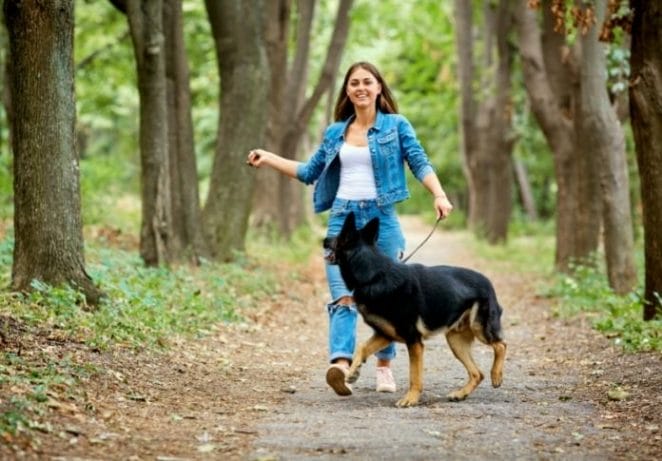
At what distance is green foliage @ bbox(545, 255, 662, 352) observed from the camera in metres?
9.98

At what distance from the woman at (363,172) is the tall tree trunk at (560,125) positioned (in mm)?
10550

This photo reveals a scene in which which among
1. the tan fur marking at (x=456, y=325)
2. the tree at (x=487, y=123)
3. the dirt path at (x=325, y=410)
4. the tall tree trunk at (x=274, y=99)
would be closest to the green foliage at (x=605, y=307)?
the dirt path at (x=325, y=410)

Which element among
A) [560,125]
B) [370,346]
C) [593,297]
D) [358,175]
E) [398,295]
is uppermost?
[560,125]

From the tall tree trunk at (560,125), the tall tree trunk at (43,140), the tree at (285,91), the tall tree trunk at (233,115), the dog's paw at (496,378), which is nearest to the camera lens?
the dog's paw at (496,378)

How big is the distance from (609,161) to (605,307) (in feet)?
7.44

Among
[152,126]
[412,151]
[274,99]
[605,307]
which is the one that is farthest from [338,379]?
[274,99]

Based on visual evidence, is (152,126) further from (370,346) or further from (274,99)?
(274,99)

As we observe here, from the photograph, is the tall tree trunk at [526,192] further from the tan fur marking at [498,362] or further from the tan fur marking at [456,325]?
the tan fur marking at [456,325]

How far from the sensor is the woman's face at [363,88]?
7.91 m

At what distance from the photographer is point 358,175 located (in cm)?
786

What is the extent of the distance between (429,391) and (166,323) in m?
3.15

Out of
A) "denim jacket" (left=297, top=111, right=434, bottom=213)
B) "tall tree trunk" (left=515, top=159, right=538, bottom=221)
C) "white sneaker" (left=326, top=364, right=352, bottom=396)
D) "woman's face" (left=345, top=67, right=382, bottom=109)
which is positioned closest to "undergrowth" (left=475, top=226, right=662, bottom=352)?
"denim jacket" (left=297, top=111, right=434, bottom=213)

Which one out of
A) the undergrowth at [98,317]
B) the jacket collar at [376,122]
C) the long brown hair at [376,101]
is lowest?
the undergrowth at [98,317]

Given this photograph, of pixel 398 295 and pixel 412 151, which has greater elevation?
pixel 412 151
